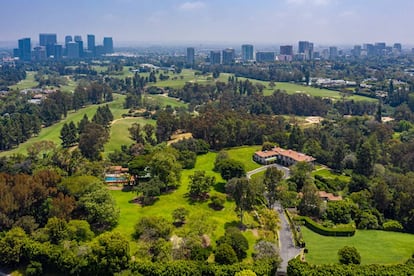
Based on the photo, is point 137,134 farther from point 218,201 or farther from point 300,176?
point 300,176

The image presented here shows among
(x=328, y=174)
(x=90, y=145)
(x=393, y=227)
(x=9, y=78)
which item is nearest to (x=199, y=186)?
(x=393, y=227)

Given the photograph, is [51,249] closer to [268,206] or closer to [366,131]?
[268,206]

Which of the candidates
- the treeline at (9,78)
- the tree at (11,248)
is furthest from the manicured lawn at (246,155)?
the treeline at (9,78)

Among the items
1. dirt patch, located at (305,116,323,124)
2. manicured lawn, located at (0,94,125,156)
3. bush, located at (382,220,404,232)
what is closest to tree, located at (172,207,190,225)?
bush, located at (382,220,404,232)

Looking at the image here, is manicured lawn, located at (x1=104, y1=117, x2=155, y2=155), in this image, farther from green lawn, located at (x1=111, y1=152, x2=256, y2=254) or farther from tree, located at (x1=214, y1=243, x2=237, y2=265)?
tree, located at (x1=214, y1=243, x2=237, y2=265)

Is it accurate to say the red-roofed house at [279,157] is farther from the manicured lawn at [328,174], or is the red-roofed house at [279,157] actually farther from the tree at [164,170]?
the tree at [164,170]
